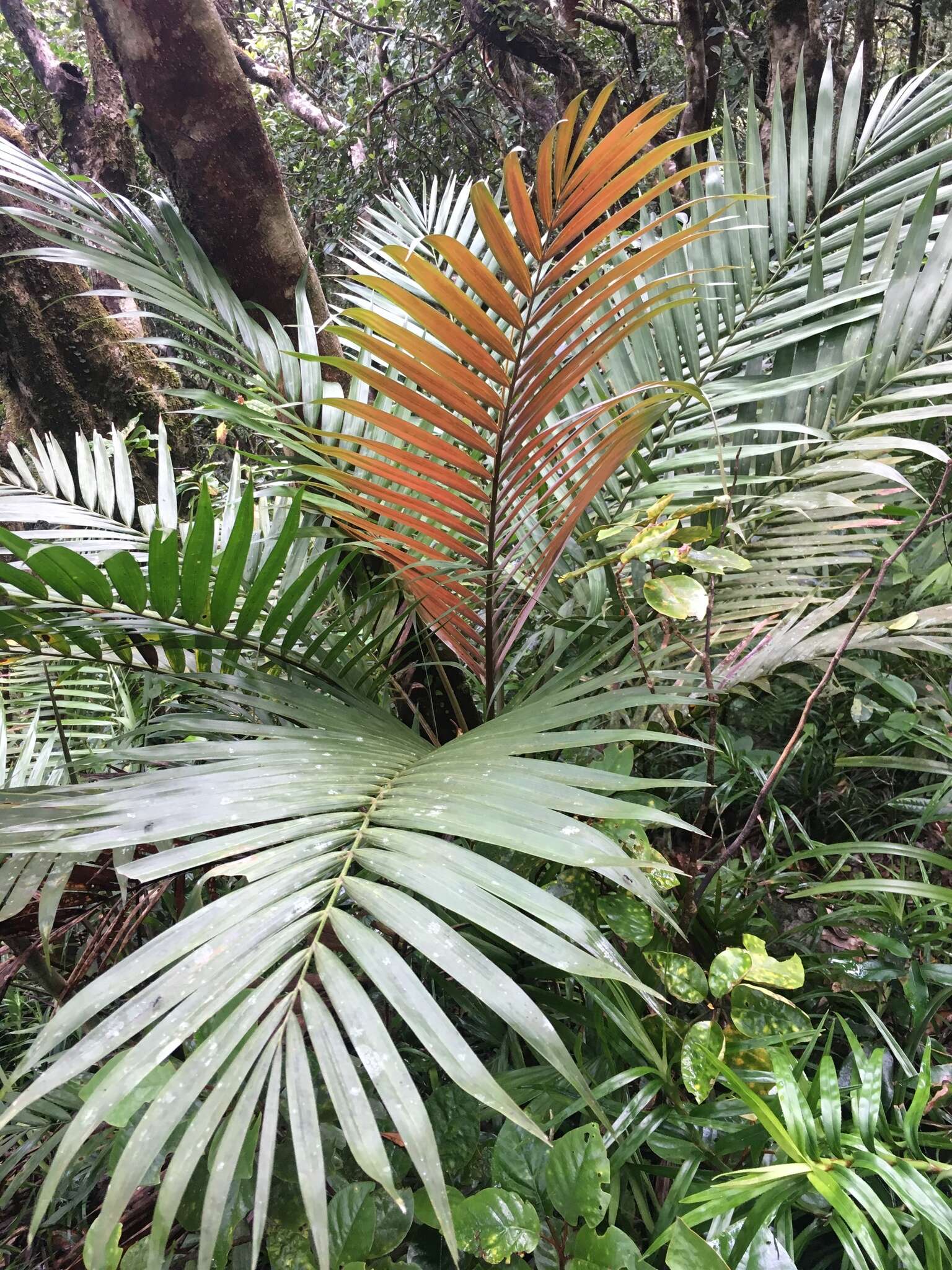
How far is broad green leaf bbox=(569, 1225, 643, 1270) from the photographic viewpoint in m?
0.47

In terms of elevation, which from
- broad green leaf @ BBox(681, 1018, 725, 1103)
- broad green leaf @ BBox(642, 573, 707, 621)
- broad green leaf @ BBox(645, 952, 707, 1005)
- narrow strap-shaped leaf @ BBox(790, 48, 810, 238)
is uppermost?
narrow strap-shaped leaf @ BBox(790, 48, 810, 238)

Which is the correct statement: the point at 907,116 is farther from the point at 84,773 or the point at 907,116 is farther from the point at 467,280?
the point at 84,773

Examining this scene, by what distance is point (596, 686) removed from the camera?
0.67 meters

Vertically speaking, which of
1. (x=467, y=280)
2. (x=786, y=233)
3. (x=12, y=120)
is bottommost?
(x=467, y=280)

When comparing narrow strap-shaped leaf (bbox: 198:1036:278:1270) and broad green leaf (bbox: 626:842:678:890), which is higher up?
broad green leaf (bbox: 626:842:678:890)

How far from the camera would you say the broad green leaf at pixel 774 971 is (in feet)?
1.90

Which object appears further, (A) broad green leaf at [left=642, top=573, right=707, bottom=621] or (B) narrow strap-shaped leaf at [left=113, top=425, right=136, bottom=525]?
(B) narrow strap-shaped leaf at [left=113, top=425, right=136, bottom=525]

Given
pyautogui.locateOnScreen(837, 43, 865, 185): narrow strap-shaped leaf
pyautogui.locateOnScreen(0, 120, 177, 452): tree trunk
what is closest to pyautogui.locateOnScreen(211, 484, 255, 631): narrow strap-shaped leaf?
pyautogui.locateOnScreen(837, 43, 865, 185): narrow strap-shaped leaf

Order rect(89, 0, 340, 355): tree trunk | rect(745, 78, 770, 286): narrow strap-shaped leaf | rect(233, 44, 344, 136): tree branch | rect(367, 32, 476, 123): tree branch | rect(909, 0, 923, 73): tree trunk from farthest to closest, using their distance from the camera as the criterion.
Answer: rect(233, 44, 344, 136): tree branch, rect(909, 0, 923, 73): tree trunk, rect(367, 32, 476, 123): tree branch, rect(89, 0, 340, 355): tree trunk, rect(745, 78, 770, 286): narrow strap-shaped leaf

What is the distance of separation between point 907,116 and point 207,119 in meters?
1.07

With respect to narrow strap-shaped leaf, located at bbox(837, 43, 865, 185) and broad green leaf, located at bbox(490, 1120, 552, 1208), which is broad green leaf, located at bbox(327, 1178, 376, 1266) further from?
narrow strap-shaped leaf, located at bbox(837, 43, 865, 185)

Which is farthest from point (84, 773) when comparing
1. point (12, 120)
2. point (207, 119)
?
point (12, 120)

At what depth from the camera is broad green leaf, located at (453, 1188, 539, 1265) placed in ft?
1.55

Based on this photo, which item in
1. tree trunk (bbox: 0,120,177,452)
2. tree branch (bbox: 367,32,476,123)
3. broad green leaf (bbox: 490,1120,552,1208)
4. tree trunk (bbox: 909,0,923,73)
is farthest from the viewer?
tree trunk (bbox: 909,0,923,73)
